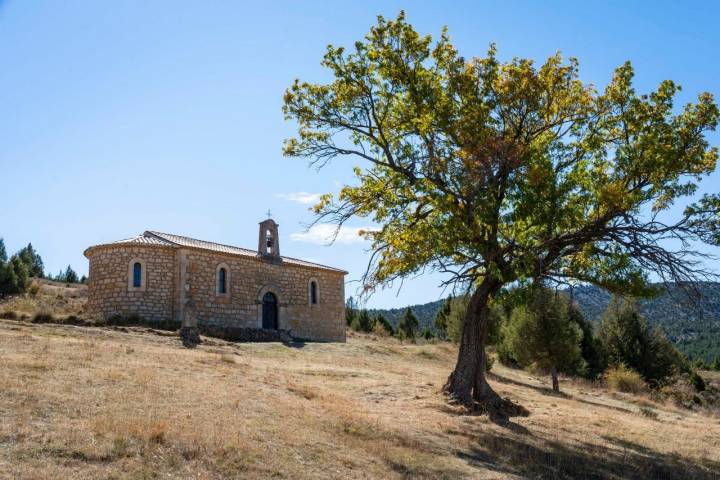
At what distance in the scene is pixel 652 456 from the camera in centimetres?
1338

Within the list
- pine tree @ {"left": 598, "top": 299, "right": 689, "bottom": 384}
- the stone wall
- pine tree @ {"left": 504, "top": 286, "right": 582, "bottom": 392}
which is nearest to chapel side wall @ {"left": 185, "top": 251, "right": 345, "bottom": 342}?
the stone wall

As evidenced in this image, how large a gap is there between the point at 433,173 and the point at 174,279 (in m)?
17.4

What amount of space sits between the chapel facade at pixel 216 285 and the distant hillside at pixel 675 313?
44.6ft

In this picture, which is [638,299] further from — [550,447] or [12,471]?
[12,471]

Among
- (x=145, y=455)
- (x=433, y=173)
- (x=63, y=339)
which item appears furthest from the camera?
(x=63, y=339)

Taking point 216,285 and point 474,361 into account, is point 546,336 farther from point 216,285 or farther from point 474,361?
point 216,285

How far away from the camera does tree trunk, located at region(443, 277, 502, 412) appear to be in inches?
666

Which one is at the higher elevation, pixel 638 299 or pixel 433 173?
pixel 433 173

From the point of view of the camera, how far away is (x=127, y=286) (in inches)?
1115

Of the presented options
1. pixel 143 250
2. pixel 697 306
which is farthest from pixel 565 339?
pixel 143 250

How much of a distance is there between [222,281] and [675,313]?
2038 cm

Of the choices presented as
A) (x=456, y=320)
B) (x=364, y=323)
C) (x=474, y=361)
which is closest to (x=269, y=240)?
(x=456, y=320)

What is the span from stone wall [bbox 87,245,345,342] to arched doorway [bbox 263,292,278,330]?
0.28 meters

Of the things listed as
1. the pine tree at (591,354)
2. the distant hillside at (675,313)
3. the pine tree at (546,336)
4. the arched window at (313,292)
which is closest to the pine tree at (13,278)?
the arched window at (313,292)
